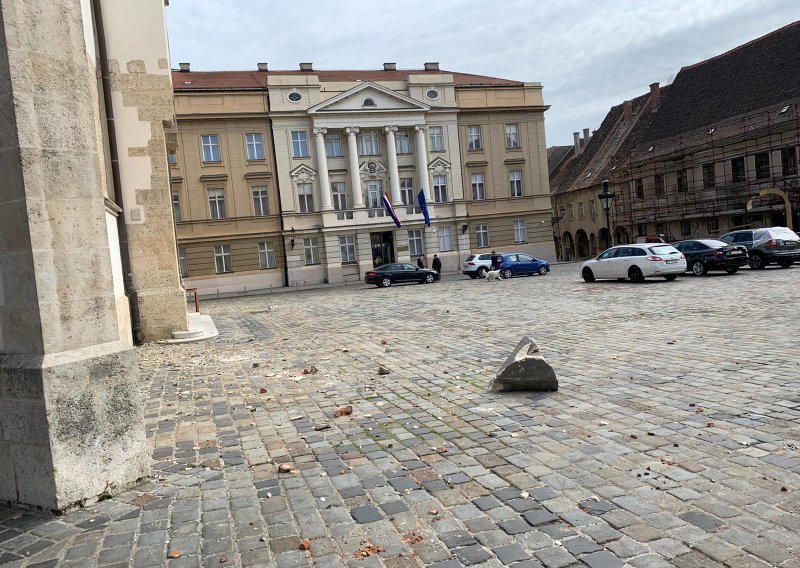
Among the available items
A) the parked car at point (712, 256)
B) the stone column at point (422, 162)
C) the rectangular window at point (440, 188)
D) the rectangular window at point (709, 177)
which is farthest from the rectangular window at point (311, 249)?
the rectangular window at point (709, 177)

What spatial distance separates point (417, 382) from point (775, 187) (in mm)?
36444

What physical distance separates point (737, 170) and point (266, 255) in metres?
32.0

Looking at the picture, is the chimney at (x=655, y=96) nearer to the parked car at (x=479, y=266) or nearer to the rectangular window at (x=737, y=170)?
the rectangular window at (x=737, y=170)

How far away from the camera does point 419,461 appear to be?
4.85 metres

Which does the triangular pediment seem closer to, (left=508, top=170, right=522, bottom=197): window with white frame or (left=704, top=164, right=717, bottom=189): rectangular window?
(left=508, top=170, right=522, bottom=197): window with white frame

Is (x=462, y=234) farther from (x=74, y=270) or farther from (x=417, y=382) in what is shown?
(x=74, y=270)

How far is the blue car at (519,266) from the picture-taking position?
3275cm

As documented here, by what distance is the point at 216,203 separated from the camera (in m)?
41.8

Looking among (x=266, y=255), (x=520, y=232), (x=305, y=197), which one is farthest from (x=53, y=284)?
(x=520, y=232)

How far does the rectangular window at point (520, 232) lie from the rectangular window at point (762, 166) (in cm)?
1634

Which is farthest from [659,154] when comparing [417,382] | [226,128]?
[417,382]

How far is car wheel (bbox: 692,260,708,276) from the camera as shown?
74.0 feet

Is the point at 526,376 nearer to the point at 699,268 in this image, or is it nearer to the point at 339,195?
the point at 699,268

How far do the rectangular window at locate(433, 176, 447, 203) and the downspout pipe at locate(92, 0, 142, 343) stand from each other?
33550mm
